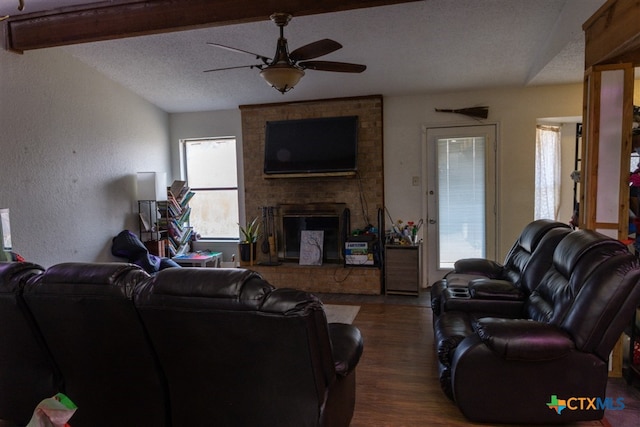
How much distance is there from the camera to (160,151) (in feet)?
20.3

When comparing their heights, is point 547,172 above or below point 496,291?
above

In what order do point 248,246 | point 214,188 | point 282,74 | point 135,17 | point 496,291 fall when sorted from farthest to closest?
1. point 214,188
2. point 248,246
3. point 135,17
4. point 496,291
5. point 282,74

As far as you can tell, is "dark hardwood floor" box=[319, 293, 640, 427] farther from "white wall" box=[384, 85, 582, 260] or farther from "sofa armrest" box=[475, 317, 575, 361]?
"white wall" box=[384, 85, 582, 260]

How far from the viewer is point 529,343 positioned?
2.14m

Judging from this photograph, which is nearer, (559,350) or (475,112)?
(559,350)

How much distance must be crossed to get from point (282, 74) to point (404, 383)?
92.6 inches

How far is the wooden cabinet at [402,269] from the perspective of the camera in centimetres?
499

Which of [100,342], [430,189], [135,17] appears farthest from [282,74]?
[430,189]

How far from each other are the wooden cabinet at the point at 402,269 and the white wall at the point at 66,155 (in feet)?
11.7

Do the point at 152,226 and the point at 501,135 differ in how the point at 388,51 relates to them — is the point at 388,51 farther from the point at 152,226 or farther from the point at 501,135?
the point at 152,226

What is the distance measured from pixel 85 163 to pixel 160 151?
148 cm

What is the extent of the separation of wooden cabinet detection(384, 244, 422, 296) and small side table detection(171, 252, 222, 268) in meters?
2.59

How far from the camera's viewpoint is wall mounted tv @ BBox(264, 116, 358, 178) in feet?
17.6

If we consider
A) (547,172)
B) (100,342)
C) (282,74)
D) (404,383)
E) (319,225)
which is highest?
(282,74)
